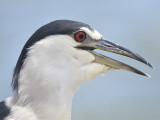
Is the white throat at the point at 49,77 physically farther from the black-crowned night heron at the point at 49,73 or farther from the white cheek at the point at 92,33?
the white cheek at the point at 92,33

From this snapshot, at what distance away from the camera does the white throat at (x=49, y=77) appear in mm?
3242

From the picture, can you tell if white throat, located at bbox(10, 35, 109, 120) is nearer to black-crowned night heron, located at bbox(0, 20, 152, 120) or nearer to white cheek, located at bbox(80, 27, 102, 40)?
black-crowned night heron, located at bbox(0, 20, 152, 120)

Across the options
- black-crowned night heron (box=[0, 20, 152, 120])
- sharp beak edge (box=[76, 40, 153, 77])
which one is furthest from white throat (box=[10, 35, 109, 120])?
sharp beak edge (box=[76, 40, 153, 77])

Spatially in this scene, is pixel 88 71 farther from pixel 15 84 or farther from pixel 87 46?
pixel 15 84

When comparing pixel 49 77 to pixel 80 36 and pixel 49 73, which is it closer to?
pixel 49 73

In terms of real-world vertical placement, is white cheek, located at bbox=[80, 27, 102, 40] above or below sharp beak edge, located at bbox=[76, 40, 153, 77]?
above

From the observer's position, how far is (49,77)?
3250 millimetres

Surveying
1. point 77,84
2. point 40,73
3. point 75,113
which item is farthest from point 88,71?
point 75,113

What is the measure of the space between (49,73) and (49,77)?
0.08 ft

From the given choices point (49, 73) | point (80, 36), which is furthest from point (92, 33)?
point (49, 73)

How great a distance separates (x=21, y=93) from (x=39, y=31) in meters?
0.39

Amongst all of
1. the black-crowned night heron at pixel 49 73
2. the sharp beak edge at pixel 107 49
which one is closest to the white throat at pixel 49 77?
the black-crowned night heron at pixel 49 73

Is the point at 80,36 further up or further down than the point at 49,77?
further up

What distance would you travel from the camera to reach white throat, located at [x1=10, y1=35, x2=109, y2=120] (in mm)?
3242
